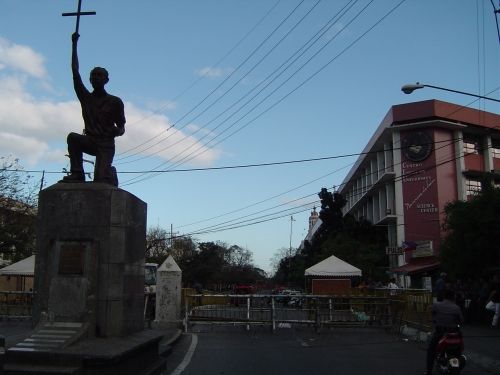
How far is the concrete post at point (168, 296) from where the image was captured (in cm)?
2005

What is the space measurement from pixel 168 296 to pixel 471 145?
39.3 meters

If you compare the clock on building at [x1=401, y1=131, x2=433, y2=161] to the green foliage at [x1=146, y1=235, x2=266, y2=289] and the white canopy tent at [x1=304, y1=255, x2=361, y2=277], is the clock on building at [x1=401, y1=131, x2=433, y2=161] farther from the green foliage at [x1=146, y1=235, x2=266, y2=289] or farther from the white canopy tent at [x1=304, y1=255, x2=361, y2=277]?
the green foliage at [x1=146, y1=235, x2=266, y2=289]

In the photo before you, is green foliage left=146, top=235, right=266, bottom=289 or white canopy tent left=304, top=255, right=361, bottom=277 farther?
green foliage left=146, top=235, right=266, bottom=289

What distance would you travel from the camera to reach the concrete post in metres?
20.0

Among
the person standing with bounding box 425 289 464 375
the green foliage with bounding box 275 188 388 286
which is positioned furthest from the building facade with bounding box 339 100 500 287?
the person standing with bounding box 425 289 464 375

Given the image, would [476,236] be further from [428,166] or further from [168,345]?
[428,166]

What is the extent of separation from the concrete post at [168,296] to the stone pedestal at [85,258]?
11.6 meters

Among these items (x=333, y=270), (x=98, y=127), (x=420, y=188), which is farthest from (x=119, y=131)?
(x=420, y=188)

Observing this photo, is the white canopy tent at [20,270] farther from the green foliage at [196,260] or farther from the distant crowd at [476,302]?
the green foliage at [196,260]

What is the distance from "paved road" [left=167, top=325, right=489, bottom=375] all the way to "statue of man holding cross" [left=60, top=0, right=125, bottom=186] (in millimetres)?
3792

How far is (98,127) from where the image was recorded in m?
9.22

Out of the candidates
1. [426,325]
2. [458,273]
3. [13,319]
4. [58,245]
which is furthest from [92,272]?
[458,273]

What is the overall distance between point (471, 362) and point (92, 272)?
27.7 feet

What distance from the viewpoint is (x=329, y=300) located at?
20.7 m
